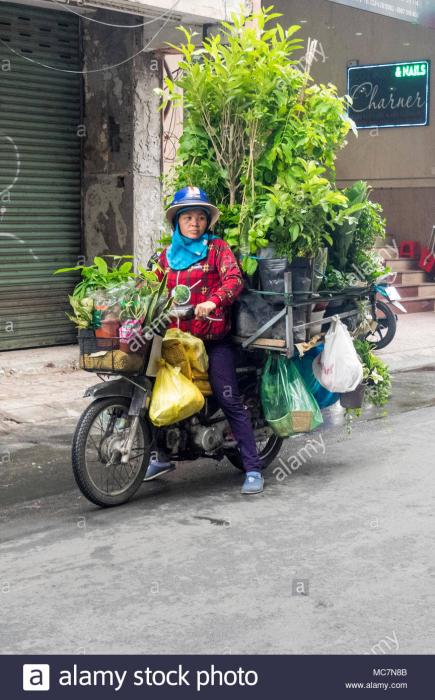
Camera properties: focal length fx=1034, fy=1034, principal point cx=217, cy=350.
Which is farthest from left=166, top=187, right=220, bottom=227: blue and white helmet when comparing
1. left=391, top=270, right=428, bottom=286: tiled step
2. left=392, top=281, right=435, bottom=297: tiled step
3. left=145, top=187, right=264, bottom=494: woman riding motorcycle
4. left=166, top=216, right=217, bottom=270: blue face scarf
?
left=391, top=270, right=428, bottom=286: tiled step

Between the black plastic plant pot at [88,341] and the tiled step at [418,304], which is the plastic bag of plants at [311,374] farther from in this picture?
the tiled step at [418,304]

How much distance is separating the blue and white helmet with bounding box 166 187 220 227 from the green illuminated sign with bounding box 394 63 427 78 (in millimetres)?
12075

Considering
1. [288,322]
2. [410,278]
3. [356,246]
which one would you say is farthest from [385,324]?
[288,322]

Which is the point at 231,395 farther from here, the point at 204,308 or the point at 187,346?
the point at 204,308

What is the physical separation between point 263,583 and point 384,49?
15.0m

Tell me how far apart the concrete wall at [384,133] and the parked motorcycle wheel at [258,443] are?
448 inches

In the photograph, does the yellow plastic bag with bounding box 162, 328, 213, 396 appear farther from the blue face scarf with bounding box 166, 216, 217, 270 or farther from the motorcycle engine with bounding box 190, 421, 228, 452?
the blue face scarf with bounding box 166, 216, 217, 270

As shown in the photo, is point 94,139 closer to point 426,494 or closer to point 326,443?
point 326,443

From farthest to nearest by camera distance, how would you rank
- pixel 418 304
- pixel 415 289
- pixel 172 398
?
pixel 415 289, pixel 418 304, pixel 172 398

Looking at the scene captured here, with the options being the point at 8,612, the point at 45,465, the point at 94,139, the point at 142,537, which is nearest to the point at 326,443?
the point at 45,465

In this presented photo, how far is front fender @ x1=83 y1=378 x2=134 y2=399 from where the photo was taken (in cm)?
590

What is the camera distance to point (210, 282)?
20.5ft

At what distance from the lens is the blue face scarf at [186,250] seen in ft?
20.5

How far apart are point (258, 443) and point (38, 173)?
521cm
